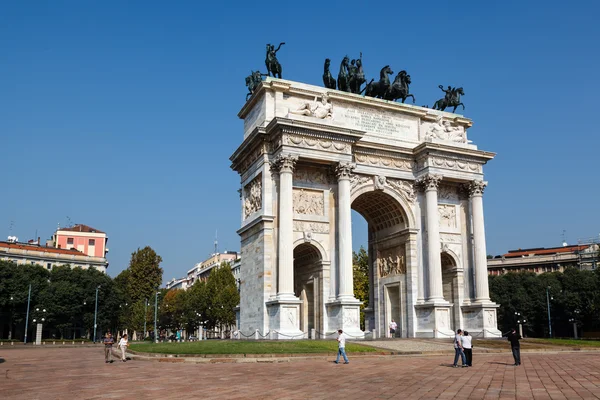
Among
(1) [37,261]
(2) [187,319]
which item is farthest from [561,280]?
(1) [37,261]

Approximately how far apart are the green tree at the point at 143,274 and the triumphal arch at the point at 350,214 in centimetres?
5323

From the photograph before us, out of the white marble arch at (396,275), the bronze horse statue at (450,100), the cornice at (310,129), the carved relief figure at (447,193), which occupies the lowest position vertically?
the white marble arch at (396,275)

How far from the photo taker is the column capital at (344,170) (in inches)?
1387

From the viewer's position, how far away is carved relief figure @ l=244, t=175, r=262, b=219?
3622 cm

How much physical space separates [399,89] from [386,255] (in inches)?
479

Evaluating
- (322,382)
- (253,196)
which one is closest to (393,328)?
(253,196)

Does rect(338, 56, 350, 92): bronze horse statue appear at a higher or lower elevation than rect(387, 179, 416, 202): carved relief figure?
higher

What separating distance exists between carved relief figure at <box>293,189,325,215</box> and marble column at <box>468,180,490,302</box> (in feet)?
37.0

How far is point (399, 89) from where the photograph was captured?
4094cm

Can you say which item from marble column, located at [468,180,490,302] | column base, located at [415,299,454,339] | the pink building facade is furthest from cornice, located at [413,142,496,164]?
the pink building facade

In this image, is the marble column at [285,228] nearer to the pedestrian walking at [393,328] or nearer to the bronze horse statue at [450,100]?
the pedestrian walking at [393,328]

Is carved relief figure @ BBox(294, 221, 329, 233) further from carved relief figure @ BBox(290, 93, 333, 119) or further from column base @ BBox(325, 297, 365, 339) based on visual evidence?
carved relief figure @ BBox(290, 93, 333, 119)

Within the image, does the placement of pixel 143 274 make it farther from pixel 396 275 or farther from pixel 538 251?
pixel 538 251

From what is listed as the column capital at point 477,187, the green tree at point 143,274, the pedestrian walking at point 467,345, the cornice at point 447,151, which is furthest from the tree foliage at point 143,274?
the pedestrian walking at point 467,345
